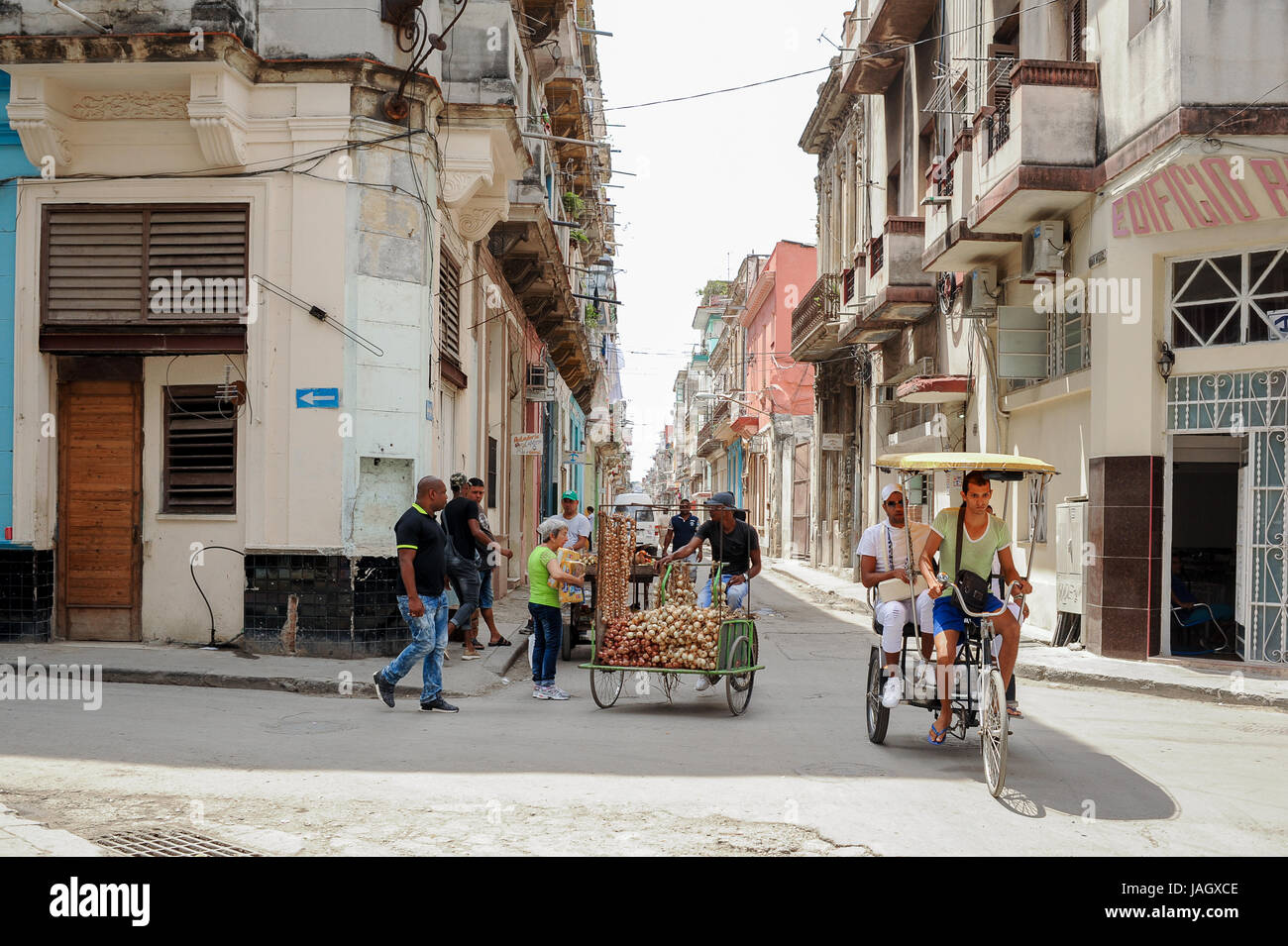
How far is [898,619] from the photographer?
810 centimetres

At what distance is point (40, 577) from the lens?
12.4m

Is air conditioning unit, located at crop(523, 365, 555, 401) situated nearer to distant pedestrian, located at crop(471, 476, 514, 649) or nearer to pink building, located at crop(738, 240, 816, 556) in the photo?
distant pedestrian, located at crop(471, 476, 514, 649)

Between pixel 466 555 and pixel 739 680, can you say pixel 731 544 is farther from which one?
pixel 466 555

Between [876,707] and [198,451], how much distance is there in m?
7.88

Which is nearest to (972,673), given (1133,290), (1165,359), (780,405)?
(1165,359)

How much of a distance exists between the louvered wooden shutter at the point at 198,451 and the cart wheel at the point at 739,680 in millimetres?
5926

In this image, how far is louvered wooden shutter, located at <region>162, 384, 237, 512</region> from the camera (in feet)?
41.1

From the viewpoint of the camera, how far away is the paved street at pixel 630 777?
575 cm

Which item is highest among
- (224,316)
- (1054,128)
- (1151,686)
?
(1054,128)

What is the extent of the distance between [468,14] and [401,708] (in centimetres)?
872

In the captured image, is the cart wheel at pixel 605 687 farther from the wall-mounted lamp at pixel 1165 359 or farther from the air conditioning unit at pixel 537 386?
the air conditioning unit at pixel 537 386

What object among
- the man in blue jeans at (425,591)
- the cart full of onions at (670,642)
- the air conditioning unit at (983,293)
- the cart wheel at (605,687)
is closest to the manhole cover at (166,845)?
the man in blue jeans at (425,591)

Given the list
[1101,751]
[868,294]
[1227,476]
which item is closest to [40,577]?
[1101,751]
